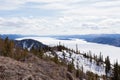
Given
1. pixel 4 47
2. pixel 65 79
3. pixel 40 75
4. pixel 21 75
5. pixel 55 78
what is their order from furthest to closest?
pixel 4 47 < pixel 65 79 < pixel 55 78 < pixel 40 75 < pixel 21 75

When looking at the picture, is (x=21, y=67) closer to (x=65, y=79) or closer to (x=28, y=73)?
(x=28, y=73)

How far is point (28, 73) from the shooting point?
210ft

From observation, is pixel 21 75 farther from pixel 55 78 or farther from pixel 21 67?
pixel 55 78

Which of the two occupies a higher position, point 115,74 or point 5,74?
point 5,74

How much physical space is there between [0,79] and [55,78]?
17717mm

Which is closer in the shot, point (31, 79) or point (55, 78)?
point (31, 79)

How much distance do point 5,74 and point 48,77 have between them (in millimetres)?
11726

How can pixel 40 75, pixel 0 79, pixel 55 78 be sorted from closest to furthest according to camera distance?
1. pixel 0 79
2. pixel 40 75
3. pixel 55 78

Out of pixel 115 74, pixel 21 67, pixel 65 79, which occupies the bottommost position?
pixel 115 74

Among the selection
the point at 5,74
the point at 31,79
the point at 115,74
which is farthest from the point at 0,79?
the point at 115,74

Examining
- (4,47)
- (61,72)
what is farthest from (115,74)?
(61,72)

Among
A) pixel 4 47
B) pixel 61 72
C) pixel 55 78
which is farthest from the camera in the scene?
pixel 4 47

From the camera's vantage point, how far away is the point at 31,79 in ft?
200

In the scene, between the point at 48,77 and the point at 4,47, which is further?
the point at 4,47
